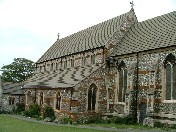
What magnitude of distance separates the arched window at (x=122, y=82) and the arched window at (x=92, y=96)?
8.66 feet

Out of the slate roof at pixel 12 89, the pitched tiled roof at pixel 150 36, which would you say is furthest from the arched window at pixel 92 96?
the slate roof at pixel 12 89

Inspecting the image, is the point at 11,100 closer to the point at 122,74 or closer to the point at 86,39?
the point at 86,39

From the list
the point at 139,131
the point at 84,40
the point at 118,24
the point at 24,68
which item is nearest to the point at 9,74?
the point at 24,68

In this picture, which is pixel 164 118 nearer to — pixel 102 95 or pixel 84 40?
pixel 102 95

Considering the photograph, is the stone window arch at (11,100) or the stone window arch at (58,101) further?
the stone window arch at (11,100)

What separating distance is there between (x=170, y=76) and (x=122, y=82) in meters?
6.35

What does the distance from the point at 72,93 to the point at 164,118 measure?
9513mm

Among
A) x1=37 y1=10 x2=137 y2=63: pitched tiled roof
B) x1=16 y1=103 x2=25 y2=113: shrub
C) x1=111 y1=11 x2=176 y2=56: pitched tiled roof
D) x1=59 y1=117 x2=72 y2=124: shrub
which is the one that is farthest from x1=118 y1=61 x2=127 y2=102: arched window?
x1=16 y1=103 x2=25 y2=113: shrub

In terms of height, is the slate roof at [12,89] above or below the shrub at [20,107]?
above

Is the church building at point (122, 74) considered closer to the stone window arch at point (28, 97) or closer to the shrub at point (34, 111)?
the shrub at point (34, 111)

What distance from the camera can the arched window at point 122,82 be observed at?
29.6 meters

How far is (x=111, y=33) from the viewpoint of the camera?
34531 millimetres

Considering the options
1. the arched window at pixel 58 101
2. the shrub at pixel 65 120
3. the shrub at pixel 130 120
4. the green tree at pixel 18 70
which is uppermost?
the green tree at pixel 18 70

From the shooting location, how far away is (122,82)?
30.1 meters
